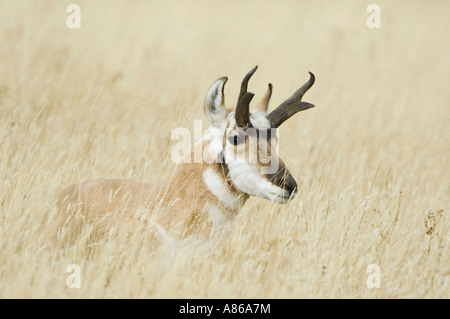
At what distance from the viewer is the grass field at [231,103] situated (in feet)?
15.6

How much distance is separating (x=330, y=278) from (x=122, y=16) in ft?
30.8

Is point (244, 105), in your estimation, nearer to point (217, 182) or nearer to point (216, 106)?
point (216, 106)

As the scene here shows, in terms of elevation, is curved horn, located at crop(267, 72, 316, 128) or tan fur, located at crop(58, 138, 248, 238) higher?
curved horn, located at crop(267, 72, 316, 128)

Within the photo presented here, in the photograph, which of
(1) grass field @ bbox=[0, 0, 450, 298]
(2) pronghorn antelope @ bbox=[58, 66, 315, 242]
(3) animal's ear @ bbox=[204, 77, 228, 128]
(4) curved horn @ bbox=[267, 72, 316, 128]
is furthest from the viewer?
(4) curved horn @ bbox=[267, 72, 316, 128]

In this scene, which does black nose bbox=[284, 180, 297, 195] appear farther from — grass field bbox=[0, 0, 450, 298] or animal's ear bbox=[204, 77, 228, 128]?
animal's ear bbox=[204, 77, 228, 128]

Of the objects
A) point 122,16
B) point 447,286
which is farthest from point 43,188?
point 122,16

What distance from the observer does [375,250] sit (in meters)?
5.46

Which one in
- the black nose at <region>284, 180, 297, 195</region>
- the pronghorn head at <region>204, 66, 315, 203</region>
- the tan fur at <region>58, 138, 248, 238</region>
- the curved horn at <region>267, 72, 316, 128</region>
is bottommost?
the tan fur at <region>58, 138, 248, 238</region>

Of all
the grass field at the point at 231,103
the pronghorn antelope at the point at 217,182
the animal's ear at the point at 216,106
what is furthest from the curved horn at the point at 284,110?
the grass field at the point at 231,103

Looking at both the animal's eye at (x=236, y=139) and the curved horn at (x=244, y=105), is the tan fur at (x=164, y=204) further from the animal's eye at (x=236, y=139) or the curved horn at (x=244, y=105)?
the curved horn at (x=244, y=105)

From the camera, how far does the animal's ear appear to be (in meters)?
5.03

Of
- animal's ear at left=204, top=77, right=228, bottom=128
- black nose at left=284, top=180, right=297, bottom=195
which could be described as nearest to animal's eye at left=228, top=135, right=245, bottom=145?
animal's ear at left=204, top=77, right=228, bottom=128

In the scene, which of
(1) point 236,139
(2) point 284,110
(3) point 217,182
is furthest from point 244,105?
(3) point 217,182

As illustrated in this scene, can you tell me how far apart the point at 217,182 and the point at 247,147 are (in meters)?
0.36
